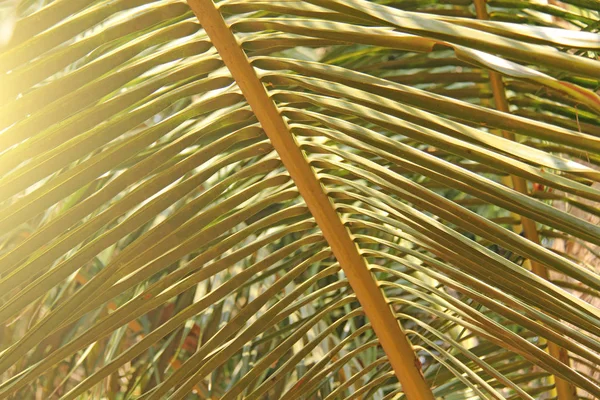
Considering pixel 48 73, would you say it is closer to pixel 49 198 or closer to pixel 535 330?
pixel 49 198

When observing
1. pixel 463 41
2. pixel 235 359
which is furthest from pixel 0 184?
pixel 235 359

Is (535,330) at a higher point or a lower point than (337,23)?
lower

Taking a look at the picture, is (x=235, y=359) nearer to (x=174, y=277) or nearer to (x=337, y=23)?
(x=174, y=277)

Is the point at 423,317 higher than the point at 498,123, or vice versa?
the point at 423,317

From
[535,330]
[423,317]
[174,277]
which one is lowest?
[535,330]

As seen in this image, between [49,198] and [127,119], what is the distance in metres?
0.07

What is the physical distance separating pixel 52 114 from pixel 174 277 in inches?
6.1

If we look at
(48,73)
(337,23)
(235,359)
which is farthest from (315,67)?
(235,359)

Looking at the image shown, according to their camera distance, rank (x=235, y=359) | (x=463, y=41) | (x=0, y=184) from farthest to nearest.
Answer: (x=235, y=359)
(x=0, y=184)
(x=463, y=41)

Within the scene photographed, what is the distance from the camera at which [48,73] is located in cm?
39

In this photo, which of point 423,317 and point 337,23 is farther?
point 423,317

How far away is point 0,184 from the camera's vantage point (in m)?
0.42

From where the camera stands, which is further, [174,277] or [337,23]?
[174,277]

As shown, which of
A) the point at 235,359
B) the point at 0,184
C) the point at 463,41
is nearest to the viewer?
the point at 463,41
